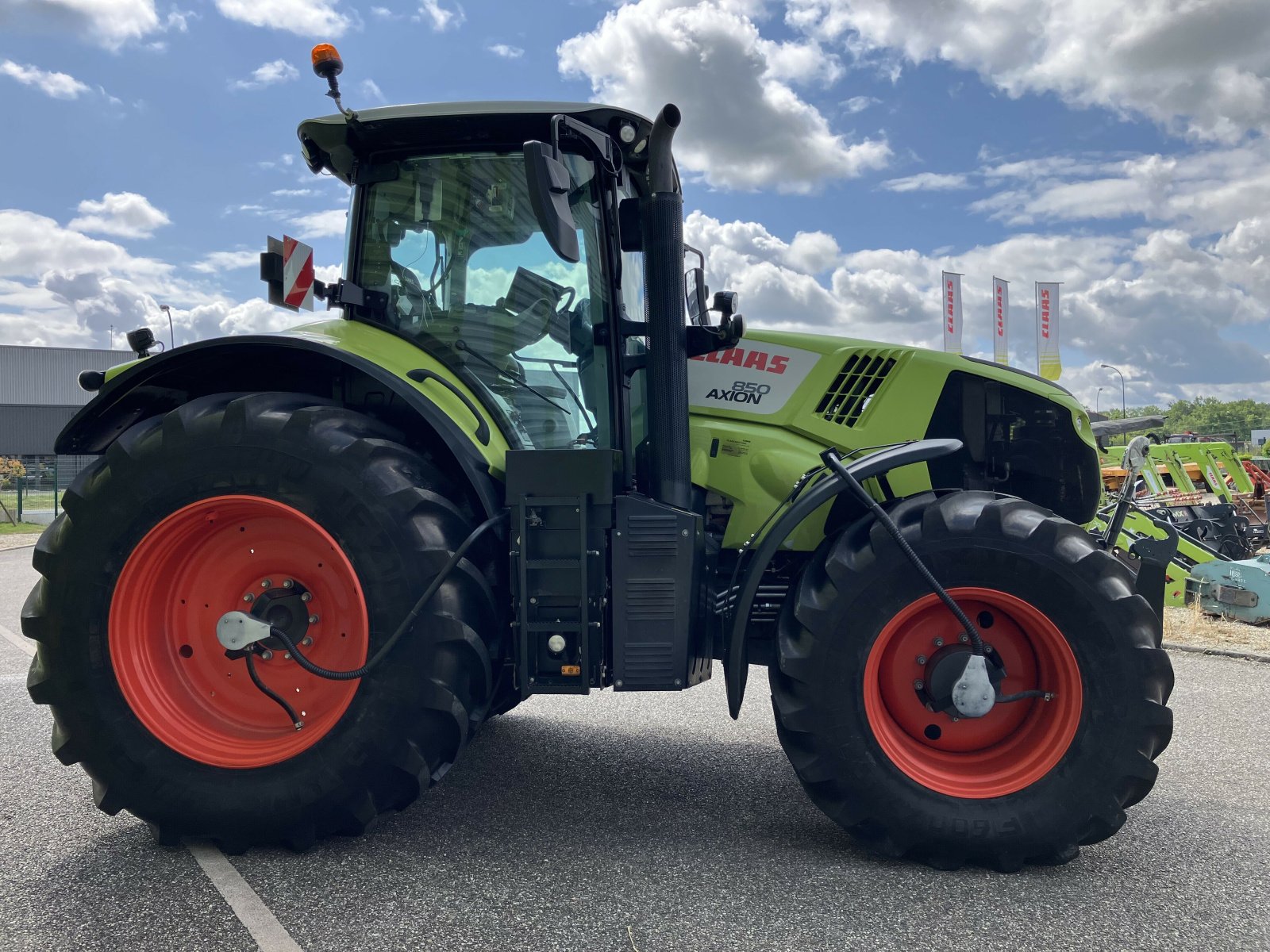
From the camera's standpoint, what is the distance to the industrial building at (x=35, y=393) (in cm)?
5138

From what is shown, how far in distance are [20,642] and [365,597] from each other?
16.7ft

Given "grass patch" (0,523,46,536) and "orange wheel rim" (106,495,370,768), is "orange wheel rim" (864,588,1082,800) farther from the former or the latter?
"grass patch" (0,523,46,536)

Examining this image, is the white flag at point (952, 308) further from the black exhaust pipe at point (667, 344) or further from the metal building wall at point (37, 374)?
the metal building wall at point (37, 374)

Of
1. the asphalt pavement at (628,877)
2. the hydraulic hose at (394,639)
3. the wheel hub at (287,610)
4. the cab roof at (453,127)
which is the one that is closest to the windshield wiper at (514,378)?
the hydraulic hose at (394,639)

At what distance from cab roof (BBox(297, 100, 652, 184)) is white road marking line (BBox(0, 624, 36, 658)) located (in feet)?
14.7

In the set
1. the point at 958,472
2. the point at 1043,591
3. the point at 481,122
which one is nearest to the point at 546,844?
the point at 1043,591

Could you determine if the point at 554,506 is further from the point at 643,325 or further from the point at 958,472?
the point at 958,472

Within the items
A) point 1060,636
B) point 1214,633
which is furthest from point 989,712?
point 1214,633

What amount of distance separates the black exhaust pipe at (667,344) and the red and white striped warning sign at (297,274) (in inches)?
50.8

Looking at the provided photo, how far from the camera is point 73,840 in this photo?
295cm

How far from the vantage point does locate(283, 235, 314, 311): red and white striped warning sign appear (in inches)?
133

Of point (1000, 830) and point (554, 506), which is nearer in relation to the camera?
point (1000, 830)

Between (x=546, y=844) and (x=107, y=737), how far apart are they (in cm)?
141

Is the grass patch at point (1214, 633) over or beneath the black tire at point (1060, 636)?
beneath
